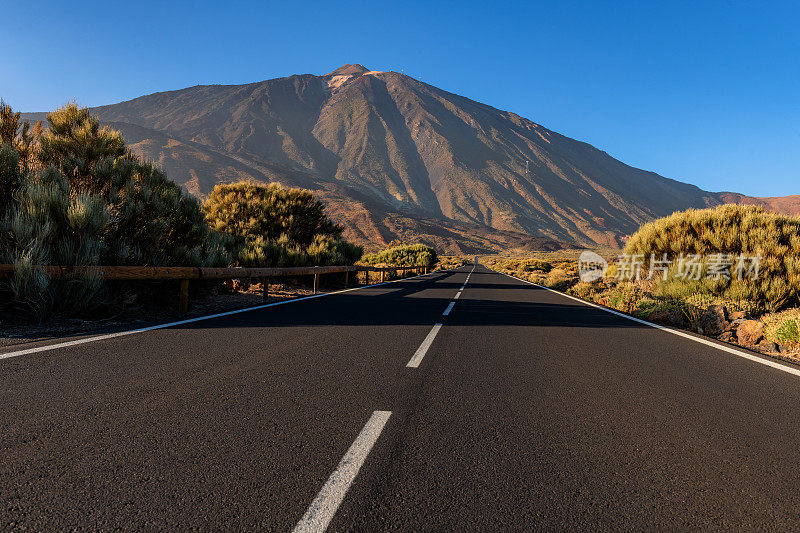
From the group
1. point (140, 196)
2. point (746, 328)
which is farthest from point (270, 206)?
point (746, 328)

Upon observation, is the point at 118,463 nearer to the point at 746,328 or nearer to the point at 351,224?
the point at 746,328

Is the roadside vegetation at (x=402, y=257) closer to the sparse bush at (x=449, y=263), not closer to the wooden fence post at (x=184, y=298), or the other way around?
the sparse bush at (x=449, y=263)

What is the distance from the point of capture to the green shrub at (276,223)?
15258mm

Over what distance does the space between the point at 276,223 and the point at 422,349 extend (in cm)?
1344

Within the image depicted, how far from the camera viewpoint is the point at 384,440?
2697 mm

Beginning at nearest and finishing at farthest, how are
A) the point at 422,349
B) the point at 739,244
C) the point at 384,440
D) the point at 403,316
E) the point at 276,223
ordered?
the point at 384,440
the point at 422,349
the point at 403,316
the point at 739,244
the point at 276,223

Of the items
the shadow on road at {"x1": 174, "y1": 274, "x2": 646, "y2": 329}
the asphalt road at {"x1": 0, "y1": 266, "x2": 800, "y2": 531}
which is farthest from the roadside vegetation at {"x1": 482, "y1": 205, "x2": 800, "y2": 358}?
the asphalt road at {"x1": 0, "y1": 266, "x2": 800, "y2": 531}

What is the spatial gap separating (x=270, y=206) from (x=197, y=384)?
582 inches

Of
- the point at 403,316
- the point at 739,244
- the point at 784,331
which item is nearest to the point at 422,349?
the point at 403,316

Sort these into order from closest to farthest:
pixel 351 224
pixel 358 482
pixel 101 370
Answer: pixel 358 482
pixel 101 370
pixel 351 224

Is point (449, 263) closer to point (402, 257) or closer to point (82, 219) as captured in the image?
point (402, 257)

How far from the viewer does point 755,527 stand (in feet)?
6.51

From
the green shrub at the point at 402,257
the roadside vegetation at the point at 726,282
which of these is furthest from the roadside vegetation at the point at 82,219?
the green shrub at the point at 402,257

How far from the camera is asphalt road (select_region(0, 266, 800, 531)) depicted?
199cm
